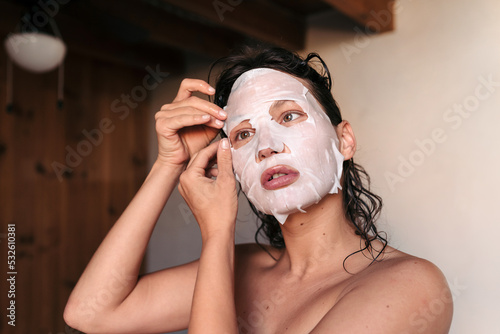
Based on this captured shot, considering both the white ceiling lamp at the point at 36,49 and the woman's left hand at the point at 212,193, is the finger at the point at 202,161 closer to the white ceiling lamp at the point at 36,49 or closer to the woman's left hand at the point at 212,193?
the woman's left hand at the point at 212,193

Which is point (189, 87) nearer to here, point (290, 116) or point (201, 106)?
point (201, 106)

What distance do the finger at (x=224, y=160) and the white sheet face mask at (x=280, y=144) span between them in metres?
0.04

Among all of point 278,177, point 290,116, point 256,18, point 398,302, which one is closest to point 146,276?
point 278,177

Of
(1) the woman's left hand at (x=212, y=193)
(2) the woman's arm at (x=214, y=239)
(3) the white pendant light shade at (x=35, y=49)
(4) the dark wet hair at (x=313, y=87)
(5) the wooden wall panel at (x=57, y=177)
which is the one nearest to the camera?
(2) the woman's arm at (x=214, y=239)

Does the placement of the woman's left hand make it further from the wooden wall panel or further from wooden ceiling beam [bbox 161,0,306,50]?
the wooden wall panel

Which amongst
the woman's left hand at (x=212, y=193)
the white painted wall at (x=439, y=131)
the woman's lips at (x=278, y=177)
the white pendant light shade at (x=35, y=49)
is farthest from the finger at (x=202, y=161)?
the white pendant light shade at (x=35, y=49)

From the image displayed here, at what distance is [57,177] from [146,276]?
5.17 feet

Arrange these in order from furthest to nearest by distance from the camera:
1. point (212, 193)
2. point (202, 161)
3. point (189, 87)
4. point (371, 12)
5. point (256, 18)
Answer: point (256, 18) < point (371, 12) < point (189, 87) < point (202, 161) < point (212, 193)

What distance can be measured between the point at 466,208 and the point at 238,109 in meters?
1.01

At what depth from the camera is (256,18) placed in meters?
2.12

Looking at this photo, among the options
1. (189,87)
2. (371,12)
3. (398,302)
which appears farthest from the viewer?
(371,12)

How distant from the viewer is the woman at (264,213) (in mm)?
1002

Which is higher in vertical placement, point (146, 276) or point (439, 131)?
point (439, 131)

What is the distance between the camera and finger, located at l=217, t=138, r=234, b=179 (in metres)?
1.08
